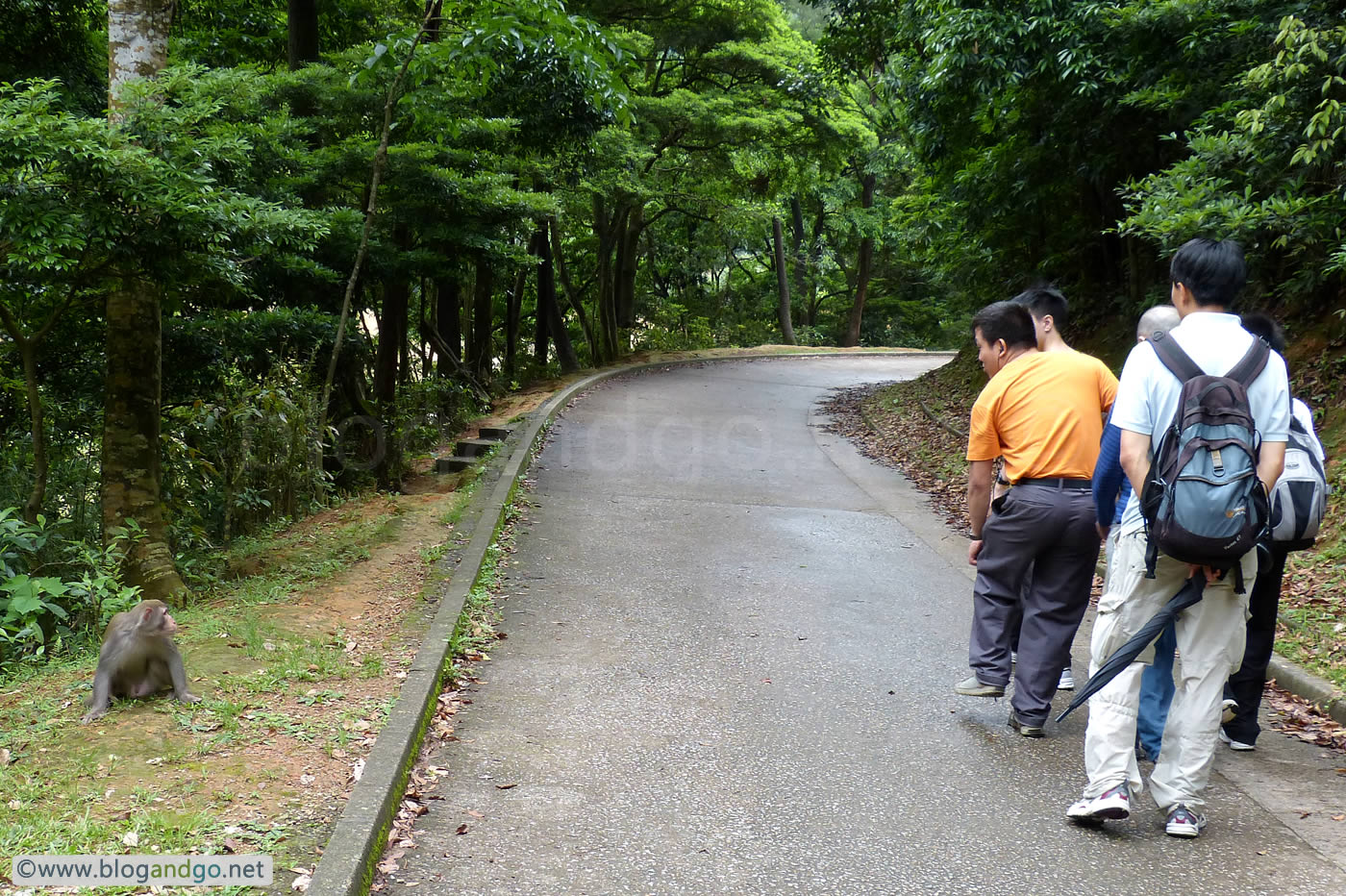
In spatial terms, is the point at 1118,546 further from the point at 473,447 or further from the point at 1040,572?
the point at 473,447

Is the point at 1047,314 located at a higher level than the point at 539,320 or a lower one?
lower

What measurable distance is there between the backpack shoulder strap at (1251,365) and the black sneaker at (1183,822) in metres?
1.59

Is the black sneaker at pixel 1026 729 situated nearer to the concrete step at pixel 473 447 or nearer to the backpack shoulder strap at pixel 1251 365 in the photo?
the backpack shoulder strap at pixel 1251 365

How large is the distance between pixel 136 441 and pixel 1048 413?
20.1ft

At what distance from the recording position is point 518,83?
14.1 meters

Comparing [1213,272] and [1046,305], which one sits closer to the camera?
[1213,272]

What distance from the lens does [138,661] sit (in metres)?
4.62

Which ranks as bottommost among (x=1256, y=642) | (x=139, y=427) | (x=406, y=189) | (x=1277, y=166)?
(x=1256, y=642)

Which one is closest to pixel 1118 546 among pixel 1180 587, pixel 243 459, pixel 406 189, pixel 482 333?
pixel 1180 587

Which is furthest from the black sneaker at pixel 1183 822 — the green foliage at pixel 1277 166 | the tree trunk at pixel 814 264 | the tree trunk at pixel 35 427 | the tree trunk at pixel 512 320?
the tree trunk at pixel 814 264

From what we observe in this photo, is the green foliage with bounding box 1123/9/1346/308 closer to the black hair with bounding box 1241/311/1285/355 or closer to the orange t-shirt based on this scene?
the black hair with bounding box 1241/311/1285/355

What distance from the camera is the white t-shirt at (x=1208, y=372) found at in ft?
12.6

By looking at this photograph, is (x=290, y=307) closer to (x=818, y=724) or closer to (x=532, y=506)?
(x=532, y=506)

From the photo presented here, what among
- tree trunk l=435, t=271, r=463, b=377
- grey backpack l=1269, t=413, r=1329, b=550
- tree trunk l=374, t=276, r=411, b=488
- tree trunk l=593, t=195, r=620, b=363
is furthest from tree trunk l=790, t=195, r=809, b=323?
grey backpack l=1269, t=413, r=1329, b=550
